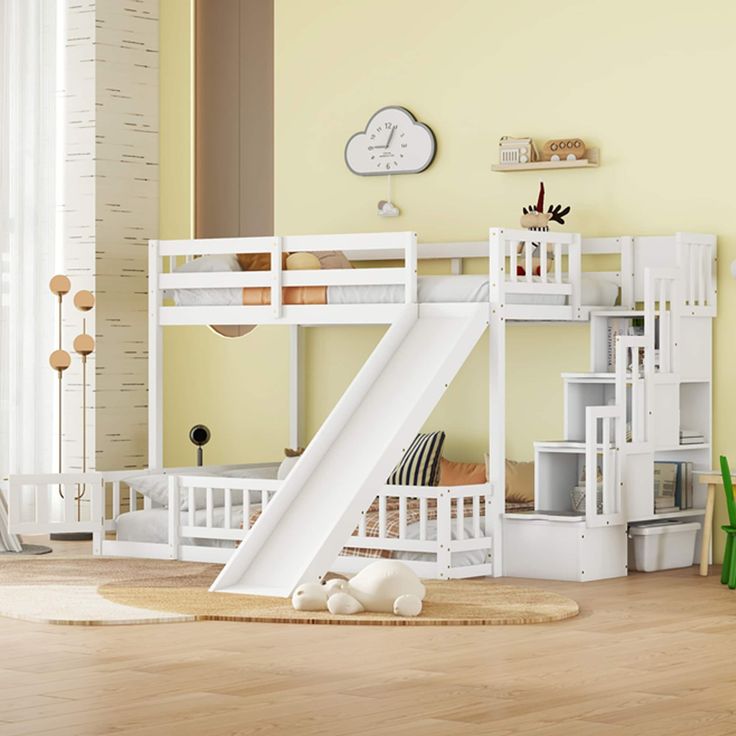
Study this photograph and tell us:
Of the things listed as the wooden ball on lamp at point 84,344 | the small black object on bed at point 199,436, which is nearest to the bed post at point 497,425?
the small black object on bed at point 199,436

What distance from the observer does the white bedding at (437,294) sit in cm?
681

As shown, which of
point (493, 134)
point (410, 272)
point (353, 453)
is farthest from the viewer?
point (493, 134)

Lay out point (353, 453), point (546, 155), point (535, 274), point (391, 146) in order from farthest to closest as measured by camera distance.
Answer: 1. point (391, 146)
2. point (546, 155)
3. point (535, 274)
4. point (353, 453)

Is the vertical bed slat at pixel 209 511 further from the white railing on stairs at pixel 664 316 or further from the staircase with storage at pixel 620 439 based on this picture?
the white railing on stairs at pixel 664 316

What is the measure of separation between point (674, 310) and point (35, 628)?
10.1ft

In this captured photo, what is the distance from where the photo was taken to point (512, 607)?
5.63 meters

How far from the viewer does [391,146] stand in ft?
26.7

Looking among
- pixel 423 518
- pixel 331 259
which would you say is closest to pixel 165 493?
pixel 331 259

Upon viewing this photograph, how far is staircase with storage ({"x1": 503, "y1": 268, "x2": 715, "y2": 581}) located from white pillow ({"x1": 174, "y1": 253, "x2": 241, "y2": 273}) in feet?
5.23

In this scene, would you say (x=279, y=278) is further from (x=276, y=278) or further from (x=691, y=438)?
(x=691, y=438)

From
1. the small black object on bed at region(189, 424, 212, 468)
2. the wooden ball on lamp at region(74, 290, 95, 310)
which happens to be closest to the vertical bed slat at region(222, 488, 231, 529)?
the small black object on bed at region(189, 424, 212, 468)

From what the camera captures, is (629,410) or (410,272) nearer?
(410,272)

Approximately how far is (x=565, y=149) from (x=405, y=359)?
144cm

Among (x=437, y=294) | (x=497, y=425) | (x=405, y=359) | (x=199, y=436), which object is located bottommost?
(x=199, y=436)
